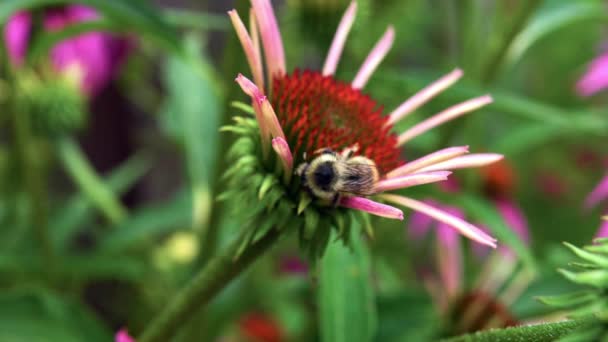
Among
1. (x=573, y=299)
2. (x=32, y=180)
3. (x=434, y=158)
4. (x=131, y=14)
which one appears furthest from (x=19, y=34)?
(x=573, y=299)

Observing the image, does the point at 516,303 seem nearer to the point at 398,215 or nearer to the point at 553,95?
the point at 398,215

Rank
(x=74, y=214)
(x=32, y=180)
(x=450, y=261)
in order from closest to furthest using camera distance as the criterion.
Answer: (x=32, y=180)
(x=450, y=261)
(x=74, y=214)

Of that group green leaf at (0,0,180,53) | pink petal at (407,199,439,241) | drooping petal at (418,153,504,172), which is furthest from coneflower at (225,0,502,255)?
pink petal at (407,199,439,241)

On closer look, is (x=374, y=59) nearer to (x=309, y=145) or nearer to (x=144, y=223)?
(x=309, y=145)

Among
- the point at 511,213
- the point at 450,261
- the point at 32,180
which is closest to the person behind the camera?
the point at 32,180

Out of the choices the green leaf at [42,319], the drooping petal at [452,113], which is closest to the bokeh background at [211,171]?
the green leaf at [42,319]

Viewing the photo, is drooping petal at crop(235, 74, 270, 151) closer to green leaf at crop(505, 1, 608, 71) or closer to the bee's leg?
the bee's leg

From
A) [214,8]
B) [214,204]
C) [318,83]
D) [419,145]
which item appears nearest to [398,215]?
[318,83]
